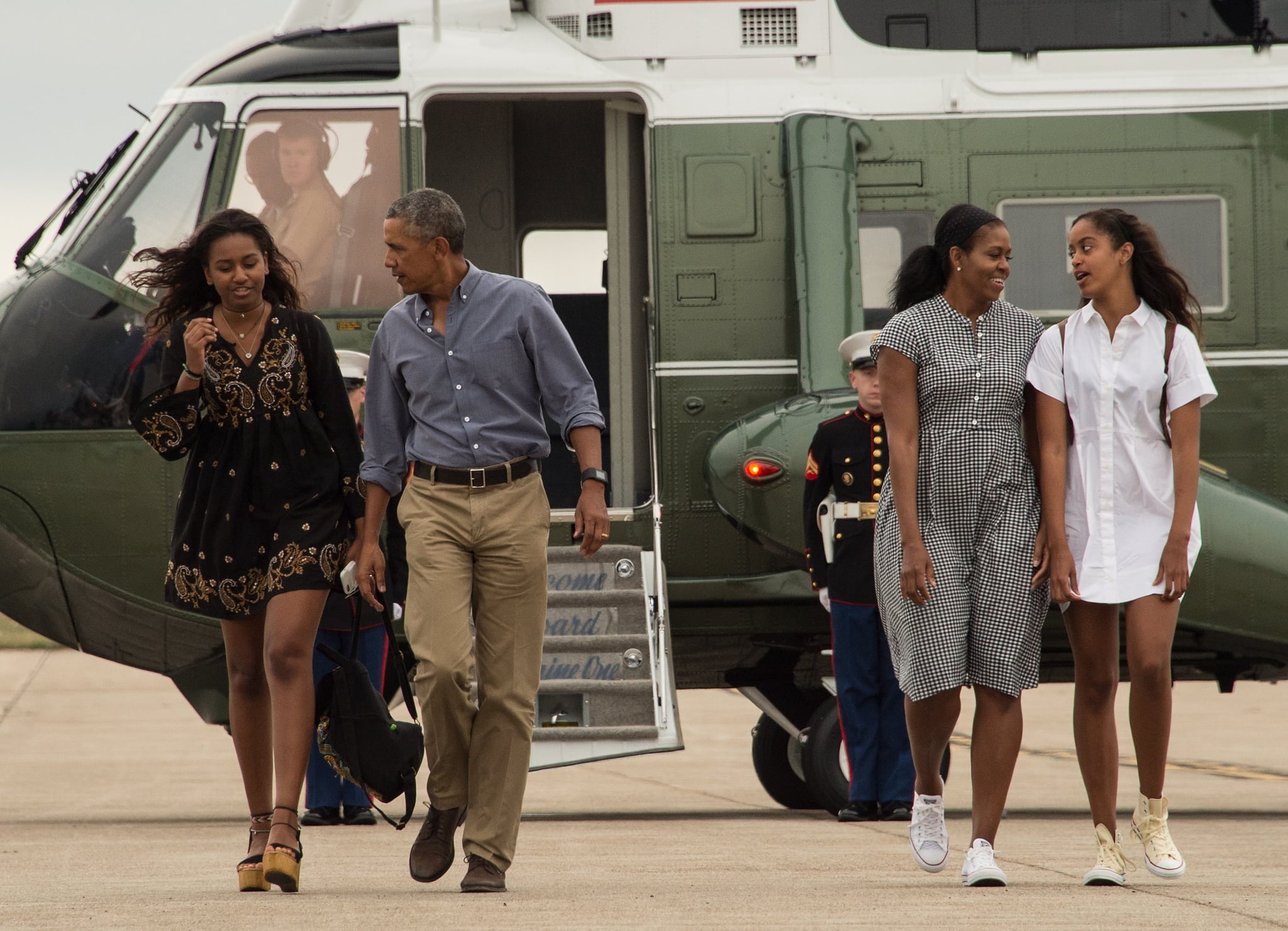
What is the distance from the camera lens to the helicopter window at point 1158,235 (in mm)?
8141

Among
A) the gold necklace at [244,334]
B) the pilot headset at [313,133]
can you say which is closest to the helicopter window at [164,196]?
the pilot headset at [313,133]

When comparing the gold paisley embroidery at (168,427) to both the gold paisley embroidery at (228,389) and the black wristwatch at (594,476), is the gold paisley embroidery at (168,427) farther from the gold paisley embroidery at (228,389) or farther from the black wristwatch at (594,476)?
the black wristwatch at (594,476)

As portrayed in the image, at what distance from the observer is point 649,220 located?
26.5 ft

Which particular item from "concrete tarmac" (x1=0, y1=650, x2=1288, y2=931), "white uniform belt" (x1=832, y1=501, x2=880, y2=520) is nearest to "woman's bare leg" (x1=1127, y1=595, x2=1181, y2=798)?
"concrete tarmac" (x1=0, y1=650, x2=1288, y2=931)

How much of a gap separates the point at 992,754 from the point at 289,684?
1.94 metres

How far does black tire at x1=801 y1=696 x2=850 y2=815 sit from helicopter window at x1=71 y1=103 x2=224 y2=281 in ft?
11.4

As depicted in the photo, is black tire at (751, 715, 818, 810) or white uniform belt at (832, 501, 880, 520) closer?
white uniform belt at (832, 501, 880, 520)

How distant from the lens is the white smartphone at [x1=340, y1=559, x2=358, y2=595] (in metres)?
5.18

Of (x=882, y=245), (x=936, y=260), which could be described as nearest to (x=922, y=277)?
(x=936, y=260)

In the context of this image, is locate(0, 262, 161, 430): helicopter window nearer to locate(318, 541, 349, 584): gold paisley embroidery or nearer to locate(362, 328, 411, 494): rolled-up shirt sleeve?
locate(362, 328, 411, 494): rolled-up shirt sleeve

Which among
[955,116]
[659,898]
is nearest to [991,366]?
[659,898]

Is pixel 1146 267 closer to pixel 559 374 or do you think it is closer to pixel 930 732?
pixel 930 732

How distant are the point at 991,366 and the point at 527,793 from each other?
530cm

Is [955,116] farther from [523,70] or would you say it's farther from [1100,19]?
[523,70]
